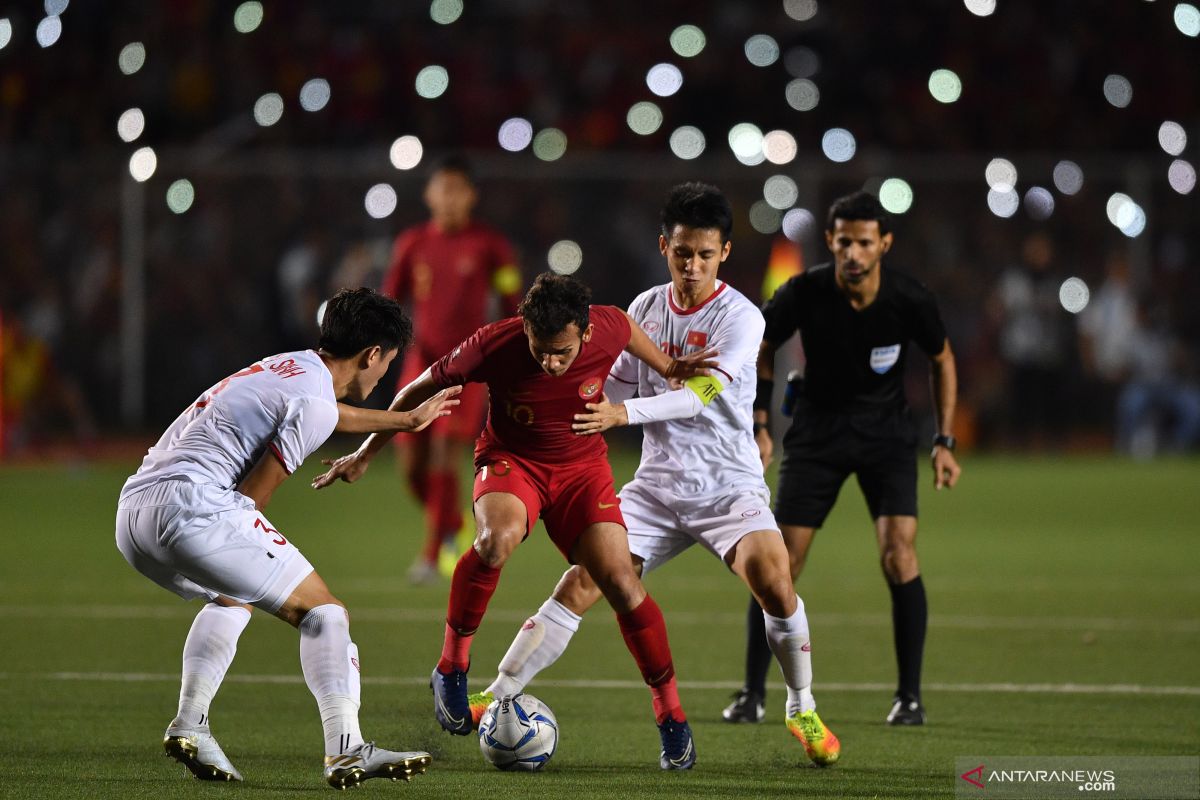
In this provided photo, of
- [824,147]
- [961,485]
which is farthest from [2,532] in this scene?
[824,147]

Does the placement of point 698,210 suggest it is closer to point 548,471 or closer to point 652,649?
point 548,471

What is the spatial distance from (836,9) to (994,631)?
653 inches

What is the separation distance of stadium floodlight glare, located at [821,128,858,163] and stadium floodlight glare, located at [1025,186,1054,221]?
2397mm

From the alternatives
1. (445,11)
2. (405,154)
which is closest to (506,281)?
(405,154)

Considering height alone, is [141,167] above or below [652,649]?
above

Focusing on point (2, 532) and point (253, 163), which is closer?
point (2, 532)

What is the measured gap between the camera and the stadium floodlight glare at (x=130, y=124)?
2094cm

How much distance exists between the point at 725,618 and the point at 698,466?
3335 mm

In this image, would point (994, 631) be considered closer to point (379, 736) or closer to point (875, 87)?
point (379, 736)

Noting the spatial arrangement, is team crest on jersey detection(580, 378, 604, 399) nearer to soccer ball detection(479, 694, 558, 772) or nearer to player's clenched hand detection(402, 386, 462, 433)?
player's clenched hand detection(402, 386, 462, 433)

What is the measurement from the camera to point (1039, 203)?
67.6 ft

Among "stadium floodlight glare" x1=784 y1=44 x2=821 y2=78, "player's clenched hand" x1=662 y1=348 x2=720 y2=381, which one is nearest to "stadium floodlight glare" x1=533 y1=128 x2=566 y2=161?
"stadium floodlight glare" x1=784 y1=44 x2=821 y2=78

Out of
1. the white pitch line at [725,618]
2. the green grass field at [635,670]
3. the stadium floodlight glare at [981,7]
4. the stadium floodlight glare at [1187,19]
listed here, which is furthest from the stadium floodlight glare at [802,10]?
the white pitch line at [725,618]

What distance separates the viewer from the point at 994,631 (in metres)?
8.80
